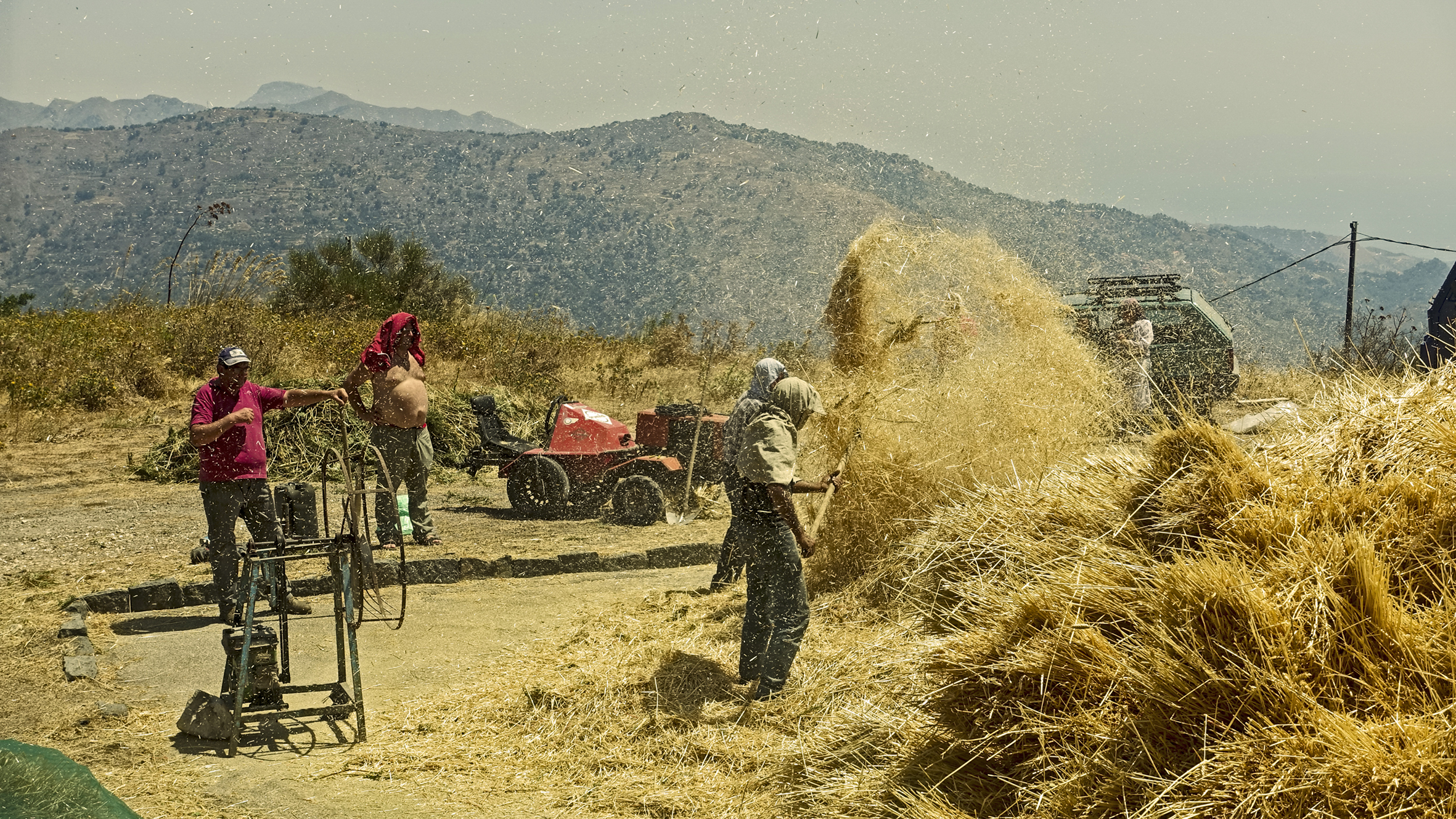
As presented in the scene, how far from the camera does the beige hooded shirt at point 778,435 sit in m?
5.40

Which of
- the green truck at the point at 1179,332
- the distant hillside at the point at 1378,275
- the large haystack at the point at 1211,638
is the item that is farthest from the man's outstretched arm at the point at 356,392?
the distant hillside at the point at 1378,275

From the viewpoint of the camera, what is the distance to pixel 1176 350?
15.1 meters

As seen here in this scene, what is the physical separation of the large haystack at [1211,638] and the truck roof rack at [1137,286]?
10588mm

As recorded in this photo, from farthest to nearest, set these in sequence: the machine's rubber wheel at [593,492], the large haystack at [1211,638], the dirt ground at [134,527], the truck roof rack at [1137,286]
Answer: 1. the truck roof rack at [1137,286]
2. the machine's rubber wheel at [593,492]
3. the dirt ground at [134,527]
4. the large haystack at [1211,638]

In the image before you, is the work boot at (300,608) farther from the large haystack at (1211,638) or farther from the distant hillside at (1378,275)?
the distant hillside at (1378,275)

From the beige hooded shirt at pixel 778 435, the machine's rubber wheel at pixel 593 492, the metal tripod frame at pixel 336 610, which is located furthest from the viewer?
the machine's rubber wheel at pixel 593 492

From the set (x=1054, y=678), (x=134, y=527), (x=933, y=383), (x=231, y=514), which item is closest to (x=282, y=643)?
(x=231, y=514)

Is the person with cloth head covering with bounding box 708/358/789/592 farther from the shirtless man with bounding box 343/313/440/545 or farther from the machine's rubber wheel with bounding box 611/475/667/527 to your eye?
the machine's rubber wheel with bounding box 611/475/667/527

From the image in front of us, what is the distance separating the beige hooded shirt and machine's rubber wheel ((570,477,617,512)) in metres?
5.69

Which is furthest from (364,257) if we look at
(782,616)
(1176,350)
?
(782,616)

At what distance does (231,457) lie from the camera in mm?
6887

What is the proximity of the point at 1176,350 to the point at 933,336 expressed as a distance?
8.46 m

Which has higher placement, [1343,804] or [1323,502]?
[1323,502]

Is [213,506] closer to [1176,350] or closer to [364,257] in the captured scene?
[1176,350]
